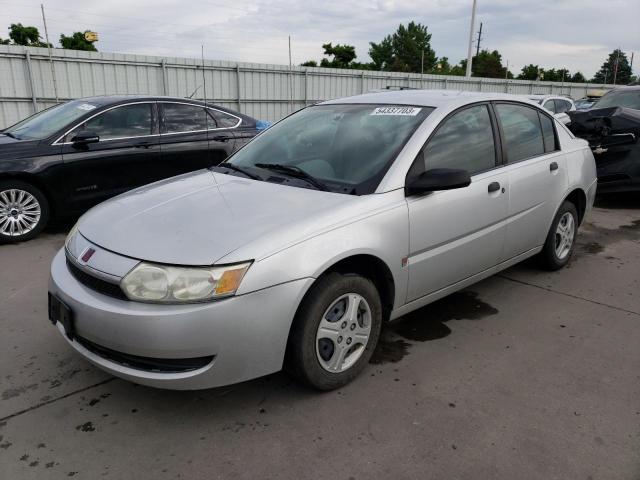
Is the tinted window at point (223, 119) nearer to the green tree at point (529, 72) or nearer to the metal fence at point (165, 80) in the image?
the metal fence at point (165, 80)

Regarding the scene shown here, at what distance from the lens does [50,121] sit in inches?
236

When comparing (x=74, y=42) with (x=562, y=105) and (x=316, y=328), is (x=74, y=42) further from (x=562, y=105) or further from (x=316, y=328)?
(x=316, y=328)

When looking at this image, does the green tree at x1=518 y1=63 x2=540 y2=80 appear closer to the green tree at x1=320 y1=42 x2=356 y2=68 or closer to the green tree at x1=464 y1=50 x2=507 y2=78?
the green tree at x1=464 y1=50 x2=507 y2=78

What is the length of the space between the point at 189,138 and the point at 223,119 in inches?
24.0

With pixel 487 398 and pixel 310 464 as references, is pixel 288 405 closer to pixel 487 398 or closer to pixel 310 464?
pixel 310 464

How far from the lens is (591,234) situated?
6.19 metres

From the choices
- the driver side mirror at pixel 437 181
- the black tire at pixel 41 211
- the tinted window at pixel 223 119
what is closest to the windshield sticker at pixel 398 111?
the driver side mirror at pixel 437 181

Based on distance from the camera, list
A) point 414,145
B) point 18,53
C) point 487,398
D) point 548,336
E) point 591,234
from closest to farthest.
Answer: point 487,398, point 414,145, point 548,336, point 591,234, point 18,53

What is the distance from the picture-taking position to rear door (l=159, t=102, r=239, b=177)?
646 cm

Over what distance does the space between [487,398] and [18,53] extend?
1363 cm

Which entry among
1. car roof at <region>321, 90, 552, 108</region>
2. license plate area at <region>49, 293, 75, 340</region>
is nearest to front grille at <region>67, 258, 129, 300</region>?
license plate area at <region>49, 293, 75, 340</region>

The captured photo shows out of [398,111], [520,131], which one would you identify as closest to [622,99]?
[520,131]

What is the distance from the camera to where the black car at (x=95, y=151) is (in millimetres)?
5551

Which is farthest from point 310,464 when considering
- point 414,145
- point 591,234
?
point 591,234
